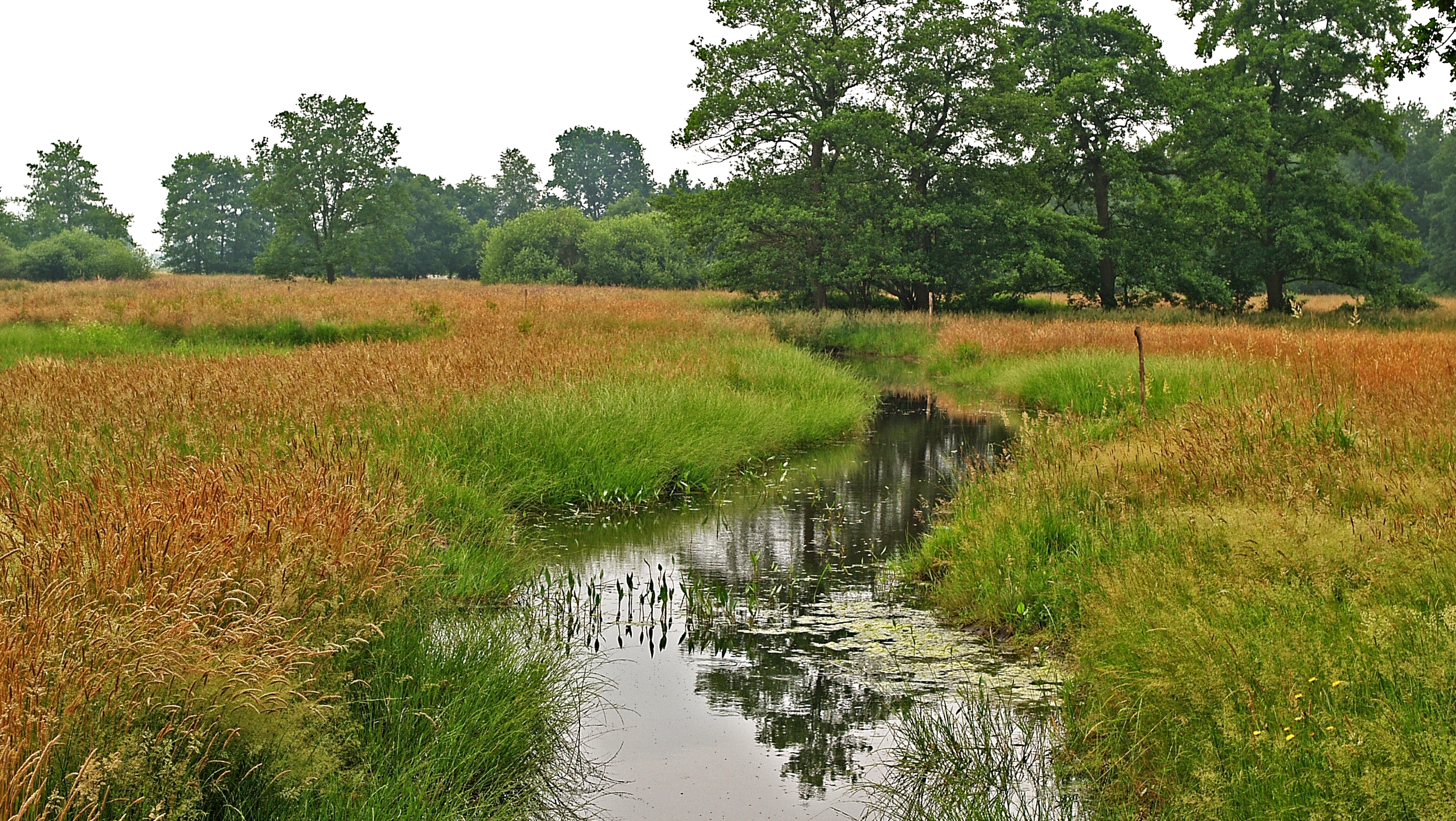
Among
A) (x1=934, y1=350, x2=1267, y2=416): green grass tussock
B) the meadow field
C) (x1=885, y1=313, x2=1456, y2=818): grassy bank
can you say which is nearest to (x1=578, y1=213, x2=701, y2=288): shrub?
(x1=934, y1=350, x2=1267, y2=416): green grass tussock

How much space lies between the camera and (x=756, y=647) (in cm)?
589

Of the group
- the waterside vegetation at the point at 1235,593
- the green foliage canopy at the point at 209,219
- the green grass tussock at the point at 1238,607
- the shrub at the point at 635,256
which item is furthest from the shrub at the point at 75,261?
the green grass tussock at the point at 1238,607

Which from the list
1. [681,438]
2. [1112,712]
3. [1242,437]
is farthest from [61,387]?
[1242,437]

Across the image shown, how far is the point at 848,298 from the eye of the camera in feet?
117

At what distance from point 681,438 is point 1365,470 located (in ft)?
20.7

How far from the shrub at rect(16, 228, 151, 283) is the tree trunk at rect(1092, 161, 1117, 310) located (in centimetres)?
4142

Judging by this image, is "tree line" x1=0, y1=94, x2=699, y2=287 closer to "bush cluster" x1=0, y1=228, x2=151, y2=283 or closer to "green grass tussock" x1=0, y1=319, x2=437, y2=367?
"bush cluster" x1=0, y1=228, x2=151, y2=283

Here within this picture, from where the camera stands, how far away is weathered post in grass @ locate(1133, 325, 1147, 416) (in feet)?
27.8

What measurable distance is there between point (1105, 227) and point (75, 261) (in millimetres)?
45783

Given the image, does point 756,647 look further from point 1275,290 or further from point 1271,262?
point 1275,290

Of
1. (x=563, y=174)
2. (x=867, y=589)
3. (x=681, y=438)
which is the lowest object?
(x=867, y=589)

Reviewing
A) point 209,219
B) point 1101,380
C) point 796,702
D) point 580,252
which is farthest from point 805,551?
point 209,219

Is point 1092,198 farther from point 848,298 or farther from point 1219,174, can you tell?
point 848,298

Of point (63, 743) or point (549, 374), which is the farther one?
point (549, 374)
